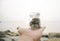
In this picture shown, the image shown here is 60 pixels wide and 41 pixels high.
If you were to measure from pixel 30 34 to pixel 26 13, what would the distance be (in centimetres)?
37

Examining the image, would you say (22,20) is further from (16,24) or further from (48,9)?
(48,9)

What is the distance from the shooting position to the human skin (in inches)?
72.9

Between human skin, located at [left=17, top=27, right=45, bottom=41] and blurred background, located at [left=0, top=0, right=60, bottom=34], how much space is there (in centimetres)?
10

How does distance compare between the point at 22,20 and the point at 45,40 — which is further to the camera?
the point at 22,20

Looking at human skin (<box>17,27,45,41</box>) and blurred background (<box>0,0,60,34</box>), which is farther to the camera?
blurred background (<box>0,0,60,34</box>)

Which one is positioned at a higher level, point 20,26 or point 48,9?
point 48,9

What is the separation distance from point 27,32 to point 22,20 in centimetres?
25

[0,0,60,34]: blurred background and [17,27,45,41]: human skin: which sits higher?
[0,0,60,34]: blurred background

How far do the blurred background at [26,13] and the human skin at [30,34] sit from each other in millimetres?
100

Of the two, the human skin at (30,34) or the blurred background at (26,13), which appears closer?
the human skin at (30,34)

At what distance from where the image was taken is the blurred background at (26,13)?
2.01 m

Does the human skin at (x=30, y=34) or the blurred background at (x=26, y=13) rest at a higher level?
the blurred background at (x=26, y=13)

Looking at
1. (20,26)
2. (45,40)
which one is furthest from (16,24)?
(45,40)

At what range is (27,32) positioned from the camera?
1.90m
